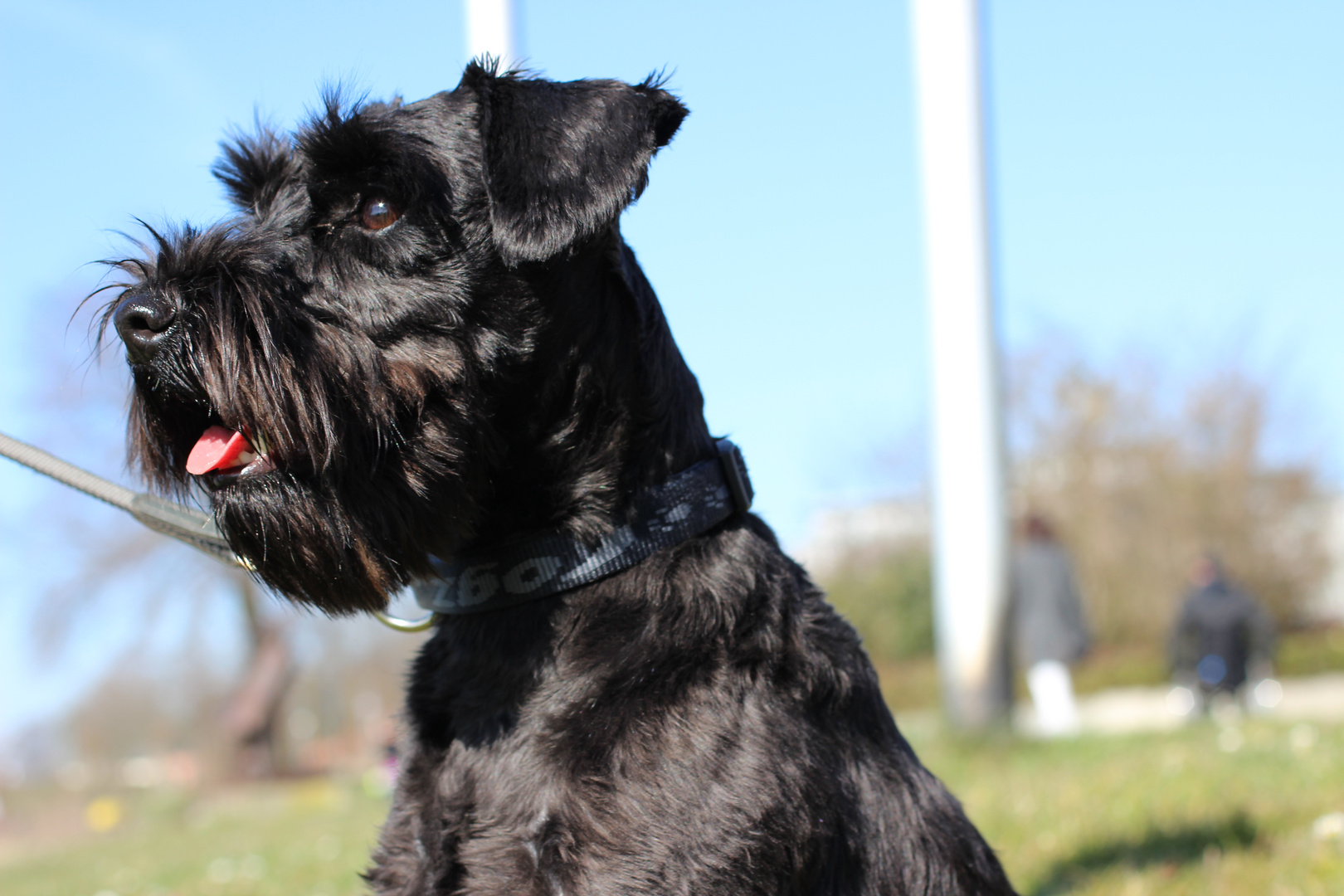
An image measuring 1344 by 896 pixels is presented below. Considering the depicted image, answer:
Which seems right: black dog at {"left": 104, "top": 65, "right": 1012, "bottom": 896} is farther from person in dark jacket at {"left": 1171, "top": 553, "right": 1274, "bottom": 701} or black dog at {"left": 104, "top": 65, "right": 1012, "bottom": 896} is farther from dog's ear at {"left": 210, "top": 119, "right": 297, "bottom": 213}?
person in dark jacket at {"left": 1171, "top": 553, "right": 1274, "bottom": 701}

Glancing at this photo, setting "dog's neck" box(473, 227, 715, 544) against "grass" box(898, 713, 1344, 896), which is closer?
"dog's neck" box(473, 227, 715, 544)

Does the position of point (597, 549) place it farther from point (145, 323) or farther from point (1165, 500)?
point (1165, 500)

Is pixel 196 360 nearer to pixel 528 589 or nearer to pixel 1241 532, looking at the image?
pixel 528 589

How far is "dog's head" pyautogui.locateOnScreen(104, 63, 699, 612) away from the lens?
88.3 inches

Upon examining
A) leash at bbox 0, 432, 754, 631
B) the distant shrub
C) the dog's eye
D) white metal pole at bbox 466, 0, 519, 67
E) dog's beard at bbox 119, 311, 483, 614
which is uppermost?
white metal pole at bbox 466, 0, 519, 67

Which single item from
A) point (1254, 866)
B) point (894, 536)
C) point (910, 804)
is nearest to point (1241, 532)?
point (894, 536)

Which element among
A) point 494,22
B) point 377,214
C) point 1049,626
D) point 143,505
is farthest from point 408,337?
point 1049,626

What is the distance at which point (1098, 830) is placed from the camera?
4.81m

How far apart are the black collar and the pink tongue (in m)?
0.51

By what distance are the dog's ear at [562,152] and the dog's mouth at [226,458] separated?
68 centimetres

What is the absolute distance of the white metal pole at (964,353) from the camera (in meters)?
8.40

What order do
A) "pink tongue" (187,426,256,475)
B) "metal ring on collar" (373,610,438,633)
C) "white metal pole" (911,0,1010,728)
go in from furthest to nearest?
"white metal pole" (911,0,1010,728)
"metal ring on collar" (373,610,438,633)
"pink tongue" (187,426,256,475)

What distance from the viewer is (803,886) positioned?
82.0 inches

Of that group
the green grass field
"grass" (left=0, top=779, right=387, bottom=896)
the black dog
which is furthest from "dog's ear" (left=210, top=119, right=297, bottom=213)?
Answer: the green grass field
